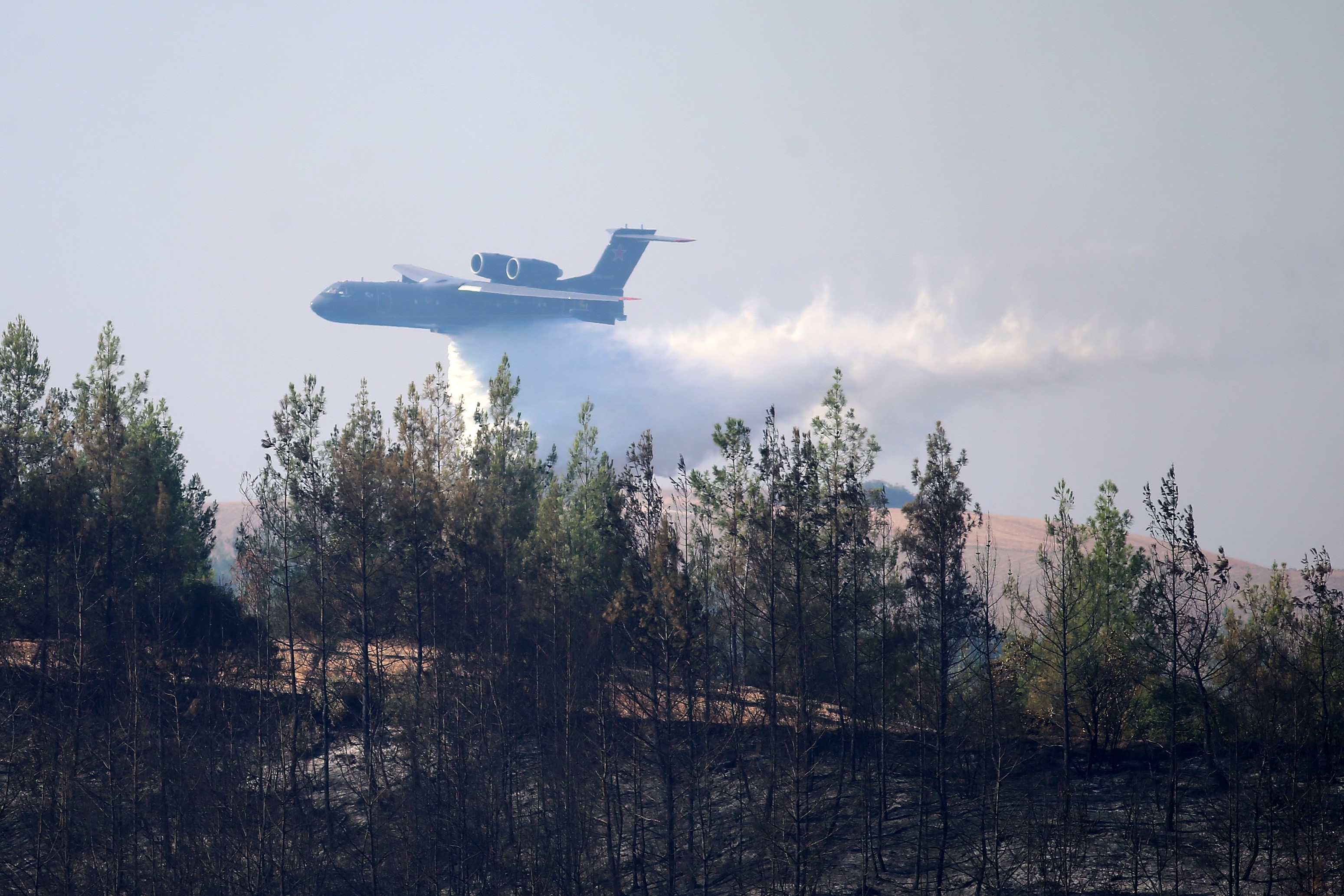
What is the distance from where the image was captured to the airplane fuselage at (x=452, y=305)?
99062mm

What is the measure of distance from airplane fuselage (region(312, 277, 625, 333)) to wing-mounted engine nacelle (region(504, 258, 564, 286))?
1527 millimetres

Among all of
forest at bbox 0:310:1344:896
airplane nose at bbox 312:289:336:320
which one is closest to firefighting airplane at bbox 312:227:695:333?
airplane nose at bbox 312:289:336:320

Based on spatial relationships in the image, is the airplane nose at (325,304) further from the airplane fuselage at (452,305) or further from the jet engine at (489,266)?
the jet engine at (489,266)

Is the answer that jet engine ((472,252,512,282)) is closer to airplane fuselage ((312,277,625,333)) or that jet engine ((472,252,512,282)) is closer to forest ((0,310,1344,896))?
airplane fuselage ((312,277,625,333))

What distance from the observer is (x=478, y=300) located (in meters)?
106

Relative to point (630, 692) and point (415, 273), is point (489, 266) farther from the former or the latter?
point (630, 692)

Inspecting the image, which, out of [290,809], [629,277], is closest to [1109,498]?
[290,809]

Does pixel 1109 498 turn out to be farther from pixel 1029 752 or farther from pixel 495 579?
pixel 495 579

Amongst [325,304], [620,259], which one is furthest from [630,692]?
[620,259]

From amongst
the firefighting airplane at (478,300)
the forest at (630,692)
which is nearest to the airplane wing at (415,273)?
the firefighting airplane at (478,300)

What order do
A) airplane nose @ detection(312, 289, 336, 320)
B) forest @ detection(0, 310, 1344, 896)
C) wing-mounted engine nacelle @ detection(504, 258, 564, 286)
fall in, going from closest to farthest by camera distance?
forest @ detection(0, 310, 1344, 896), airplane nose @ detection(312, 289, 336, 320), wing-mounted engine nacelle @ detection(504, 258, 564, 286)

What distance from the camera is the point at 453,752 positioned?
1463 inches

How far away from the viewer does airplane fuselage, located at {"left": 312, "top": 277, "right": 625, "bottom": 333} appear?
99.1m

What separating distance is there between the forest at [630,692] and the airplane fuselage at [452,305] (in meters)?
58.1
